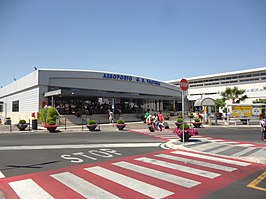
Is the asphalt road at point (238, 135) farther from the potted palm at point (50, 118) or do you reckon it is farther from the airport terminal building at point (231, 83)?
the airport terminal building at point (231, 83)

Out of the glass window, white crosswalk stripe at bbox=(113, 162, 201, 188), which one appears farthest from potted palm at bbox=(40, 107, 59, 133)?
the glass window

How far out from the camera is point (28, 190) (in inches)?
220

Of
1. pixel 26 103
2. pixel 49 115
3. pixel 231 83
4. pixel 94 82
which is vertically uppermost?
pixel 231 83

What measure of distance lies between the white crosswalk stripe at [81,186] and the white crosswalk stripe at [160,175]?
5.98 ft

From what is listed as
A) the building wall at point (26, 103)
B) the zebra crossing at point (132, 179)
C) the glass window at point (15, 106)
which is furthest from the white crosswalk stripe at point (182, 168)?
the glass window at point (15, 106)

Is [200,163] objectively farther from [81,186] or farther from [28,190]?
[28,190]

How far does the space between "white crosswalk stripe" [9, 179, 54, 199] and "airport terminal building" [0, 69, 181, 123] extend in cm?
2382

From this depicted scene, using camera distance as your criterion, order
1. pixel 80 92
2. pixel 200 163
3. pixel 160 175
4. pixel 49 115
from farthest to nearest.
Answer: pixel 80 92
pixel 49 115
pixel 200 163
pixel 160 175

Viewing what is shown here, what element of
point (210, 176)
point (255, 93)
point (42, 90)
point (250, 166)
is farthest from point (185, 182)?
point (255, 93)

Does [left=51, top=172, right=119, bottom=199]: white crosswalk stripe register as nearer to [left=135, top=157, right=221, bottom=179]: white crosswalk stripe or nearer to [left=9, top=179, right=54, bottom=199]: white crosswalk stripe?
[left=9, top=179, right=54, bottom=199]: white crosswalk stripe

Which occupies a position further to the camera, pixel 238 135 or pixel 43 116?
pixel 43 116

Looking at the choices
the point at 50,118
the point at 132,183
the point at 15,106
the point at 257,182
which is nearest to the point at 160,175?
the point at 132,183

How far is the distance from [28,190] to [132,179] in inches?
105

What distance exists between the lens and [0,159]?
30.7 feet
